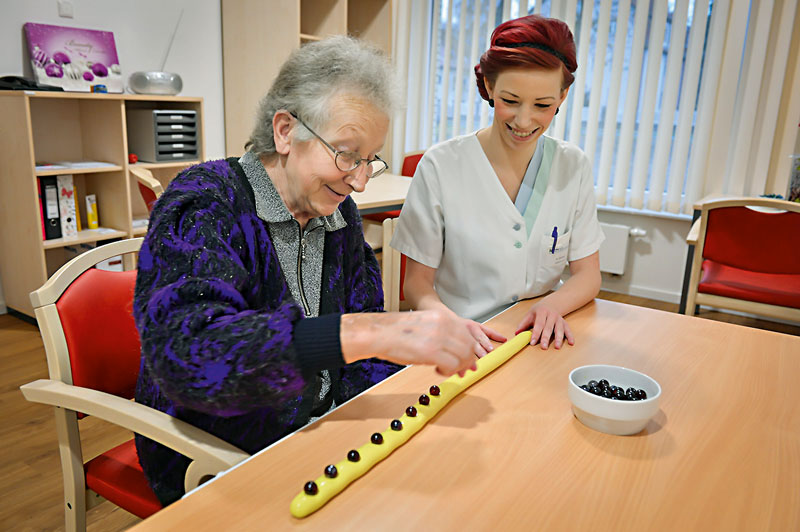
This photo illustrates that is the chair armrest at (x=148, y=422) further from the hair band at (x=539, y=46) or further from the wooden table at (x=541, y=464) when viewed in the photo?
the hair band at (x=539, y=46)

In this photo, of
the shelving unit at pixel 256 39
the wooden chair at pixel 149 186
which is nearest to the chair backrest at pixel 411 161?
the shelving unit at pixel 256 39

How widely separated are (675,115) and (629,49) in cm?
53

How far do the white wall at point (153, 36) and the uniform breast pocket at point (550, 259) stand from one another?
300 cm

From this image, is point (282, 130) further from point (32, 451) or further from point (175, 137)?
point (175, 137)

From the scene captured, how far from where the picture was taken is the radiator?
4.24 metres

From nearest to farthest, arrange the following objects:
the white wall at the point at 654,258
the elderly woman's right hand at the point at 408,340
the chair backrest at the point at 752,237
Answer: the elderly woman's right hand at the point at 408,340 < the chair backrest at the point at 752,237 < the white wall at the point at 654,258

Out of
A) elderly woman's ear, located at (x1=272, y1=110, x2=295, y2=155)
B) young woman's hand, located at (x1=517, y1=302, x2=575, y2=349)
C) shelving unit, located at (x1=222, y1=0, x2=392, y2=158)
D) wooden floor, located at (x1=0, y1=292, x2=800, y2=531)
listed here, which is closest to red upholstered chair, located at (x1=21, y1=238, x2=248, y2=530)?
Result: elderly woman's ear, located at (x1=272, y1=110, x2=295, y2=155)

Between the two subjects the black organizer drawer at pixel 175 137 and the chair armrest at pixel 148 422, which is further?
the black organizer drawer at pixel 175 137

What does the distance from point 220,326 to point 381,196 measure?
2.44 meters

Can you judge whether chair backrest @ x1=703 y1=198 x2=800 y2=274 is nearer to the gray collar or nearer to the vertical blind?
the vertical blind

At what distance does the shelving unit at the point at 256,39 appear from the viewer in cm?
397

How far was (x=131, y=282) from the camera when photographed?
130 centimetres

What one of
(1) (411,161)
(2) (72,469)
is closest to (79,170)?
(1) (411,161)

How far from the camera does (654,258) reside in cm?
425
